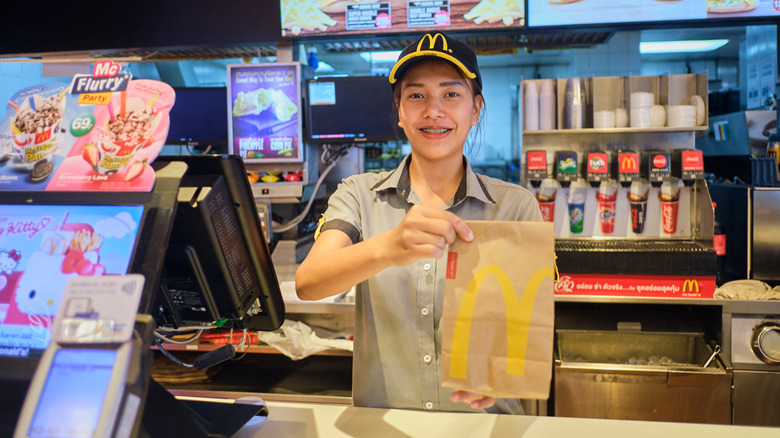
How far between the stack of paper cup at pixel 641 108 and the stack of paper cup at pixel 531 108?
→ 51cm

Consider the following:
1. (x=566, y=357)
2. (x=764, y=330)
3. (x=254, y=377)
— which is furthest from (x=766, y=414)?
(x=254, y=377)

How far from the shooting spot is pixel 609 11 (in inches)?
131

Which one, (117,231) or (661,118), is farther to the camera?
(661,118)

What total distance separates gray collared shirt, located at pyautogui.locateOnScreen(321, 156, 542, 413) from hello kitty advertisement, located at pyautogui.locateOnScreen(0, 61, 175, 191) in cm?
59

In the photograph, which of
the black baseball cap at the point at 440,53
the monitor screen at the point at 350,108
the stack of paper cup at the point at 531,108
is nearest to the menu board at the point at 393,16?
the monitor screen at the point at 350,108

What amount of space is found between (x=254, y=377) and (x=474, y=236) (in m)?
2.14

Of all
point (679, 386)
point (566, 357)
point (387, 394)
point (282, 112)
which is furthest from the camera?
point (282, 112)

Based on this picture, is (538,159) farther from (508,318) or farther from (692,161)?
(508,318)

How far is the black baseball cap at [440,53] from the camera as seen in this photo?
4.22ft

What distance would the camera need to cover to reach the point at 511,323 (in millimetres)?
867

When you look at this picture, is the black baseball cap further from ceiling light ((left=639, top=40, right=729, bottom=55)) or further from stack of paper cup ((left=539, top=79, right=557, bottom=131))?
ceiling light ((left=639, top=40, right=729, bottom=55))

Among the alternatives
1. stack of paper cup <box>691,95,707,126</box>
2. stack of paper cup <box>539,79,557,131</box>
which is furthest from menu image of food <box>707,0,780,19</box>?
stack of paper cup <box>539,79,557,131</box>

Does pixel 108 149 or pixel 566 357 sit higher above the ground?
pixel 108 149

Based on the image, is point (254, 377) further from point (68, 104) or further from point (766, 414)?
point (766, 414)
